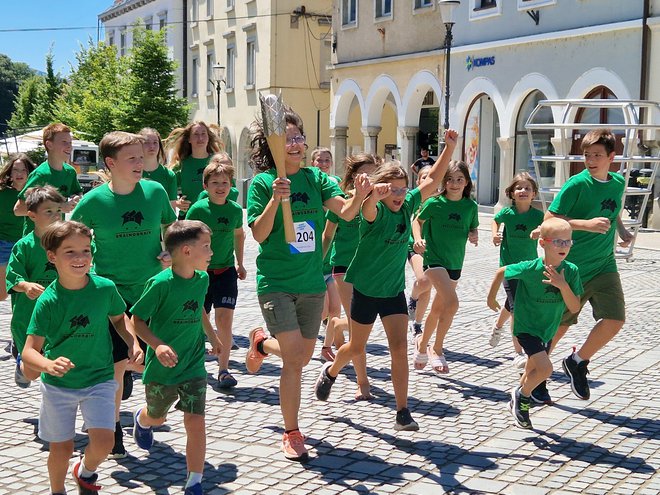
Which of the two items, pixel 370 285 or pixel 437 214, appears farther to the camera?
pixel 437 214

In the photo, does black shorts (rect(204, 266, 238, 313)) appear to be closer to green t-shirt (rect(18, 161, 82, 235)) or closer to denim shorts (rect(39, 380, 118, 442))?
green t-shirt (rect(18, 161, 82, 235))

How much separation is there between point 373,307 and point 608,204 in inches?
69.4

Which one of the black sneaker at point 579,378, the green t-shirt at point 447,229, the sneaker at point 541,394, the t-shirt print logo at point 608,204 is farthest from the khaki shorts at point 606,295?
the green t-shirt at point 447,229

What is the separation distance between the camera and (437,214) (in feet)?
25.2

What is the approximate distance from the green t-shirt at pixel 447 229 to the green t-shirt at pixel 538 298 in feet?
5.30

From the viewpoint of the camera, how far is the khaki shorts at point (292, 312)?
5422mm

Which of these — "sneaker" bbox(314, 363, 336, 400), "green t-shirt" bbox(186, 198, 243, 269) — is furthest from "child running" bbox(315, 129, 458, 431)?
"green t-shirt" bbox(186, 198, 243, 269)

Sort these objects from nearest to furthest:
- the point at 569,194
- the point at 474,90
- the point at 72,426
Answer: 1. the point at 72,426
2. the point at 569,194
3. the point at 474,90

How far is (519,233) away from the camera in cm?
781

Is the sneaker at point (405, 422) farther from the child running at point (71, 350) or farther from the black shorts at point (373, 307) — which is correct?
the child running at point (71, 350)

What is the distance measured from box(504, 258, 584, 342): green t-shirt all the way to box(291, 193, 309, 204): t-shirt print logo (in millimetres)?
1413

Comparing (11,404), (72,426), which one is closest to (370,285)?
(72,426)

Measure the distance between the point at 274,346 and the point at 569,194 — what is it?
2.20 m

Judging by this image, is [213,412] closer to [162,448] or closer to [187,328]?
[162,448]
